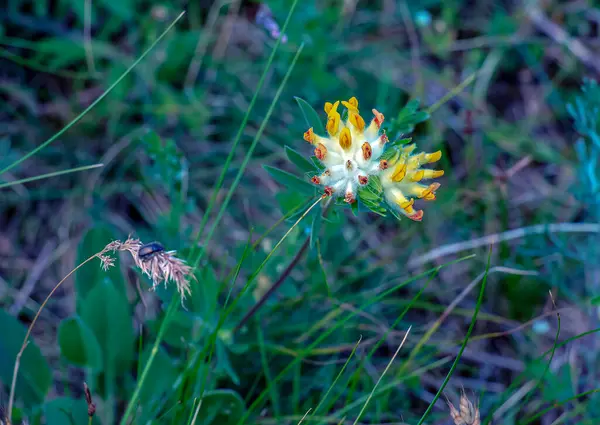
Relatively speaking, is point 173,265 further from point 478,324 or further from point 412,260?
point 478,324

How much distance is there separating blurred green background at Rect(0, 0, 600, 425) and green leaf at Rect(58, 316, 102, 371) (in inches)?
0.6

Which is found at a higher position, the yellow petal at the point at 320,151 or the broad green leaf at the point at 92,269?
the yellow petal at the point at 320,151

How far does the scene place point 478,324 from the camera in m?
3.98

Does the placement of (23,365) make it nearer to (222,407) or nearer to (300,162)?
(222,407)

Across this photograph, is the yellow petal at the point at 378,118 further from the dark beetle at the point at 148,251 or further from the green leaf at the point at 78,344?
the green leaf at the point at 78,344

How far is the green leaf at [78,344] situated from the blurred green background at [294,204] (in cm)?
2

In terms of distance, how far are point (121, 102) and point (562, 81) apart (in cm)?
351

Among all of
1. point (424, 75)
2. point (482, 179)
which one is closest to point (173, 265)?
point (482, 179)

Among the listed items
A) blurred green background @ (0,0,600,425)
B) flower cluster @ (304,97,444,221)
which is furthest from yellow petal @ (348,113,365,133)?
blurred green background @ (0,0,600,425)

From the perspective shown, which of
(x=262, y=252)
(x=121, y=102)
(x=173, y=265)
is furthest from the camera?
(x=121, y=102)

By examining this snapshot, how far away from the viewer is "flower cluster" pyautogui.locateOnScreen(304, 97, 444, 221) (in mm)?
2268

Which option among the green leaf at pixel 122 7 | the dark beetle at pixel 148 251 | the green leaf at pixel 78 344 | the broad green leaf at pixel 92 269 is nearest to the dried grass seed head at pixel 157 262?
the dark beetle at pixel 148 251

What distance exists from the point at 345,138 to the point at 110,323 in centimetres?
187

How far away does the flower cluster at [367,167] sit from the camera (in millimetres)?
2268
